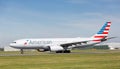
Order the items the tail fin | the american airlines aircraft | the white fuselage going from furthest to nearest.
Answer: the tail fin → the white fuselage → the american airlines aircraft

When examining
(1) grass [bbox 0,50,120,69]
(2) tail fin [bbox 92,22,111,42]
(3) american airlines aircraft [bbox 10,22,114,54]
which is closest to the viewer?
(1) grass [bbox 0,50,120,69]

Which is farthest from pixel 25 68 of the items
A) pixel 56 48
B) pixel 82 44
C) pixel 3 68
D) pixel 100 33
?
pixel 100 33

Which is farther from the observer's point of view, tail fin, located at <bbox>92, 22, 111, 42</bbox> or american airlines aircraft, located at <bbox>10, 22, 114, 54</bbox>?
tail fin, located at <bbox>92, 22, 111, 42</bbox>

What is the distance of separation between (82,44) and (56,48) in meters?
8.79

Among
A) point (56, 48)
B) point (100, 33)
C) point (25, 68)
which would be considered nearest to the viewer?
point (25, 68)

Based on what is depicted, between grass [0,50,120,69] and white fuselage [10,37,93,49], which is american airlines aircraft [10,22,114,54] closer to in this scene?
white fuselage [10,37,93,49]

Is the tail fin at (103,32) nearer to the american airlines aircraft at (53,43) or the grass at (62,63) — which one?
the american airlines aircraft at (53,43)

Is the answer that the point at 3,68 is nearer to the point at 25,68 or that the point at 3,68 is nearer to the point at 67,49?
the point at 25,68

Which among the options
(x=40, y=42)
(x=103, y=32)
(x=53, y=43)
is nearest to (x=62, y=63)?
(x=40, y=42)

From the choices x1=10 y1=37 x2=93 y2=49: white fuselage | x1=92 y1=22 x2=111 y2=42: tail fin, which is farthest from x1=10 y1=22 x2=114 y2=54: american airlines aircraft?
x1=92 y1=22 x2=111 y2=42: tail fin

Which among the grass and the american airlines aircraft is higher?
the american airlines aircraft

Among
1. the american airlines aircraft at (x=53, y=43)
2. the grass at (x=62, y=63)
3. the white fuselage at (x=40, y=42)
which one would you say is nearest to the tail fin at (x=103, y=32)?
the american airlines aircraft at (x=53, y=43)

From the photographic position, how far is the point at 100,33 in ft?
285

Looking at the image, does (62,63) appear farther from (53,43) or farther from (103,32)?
(103,32)
